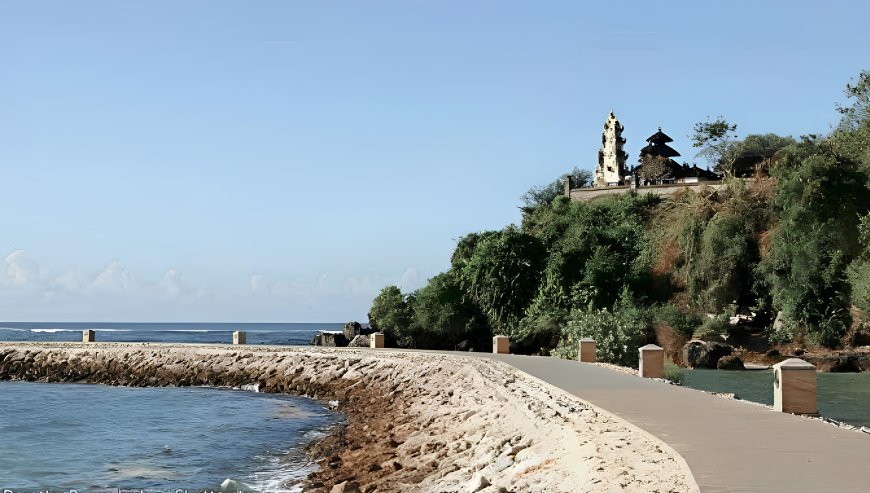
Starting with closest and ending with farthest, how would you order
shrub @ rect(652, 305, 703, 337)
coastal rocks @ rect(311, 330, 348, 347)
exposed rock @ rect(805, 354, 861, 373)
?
exposed rock @ rect(805, 354, 861, 373) < shrub @ rect(652, 305, 703, 337) < coastal rocks @ rect(311, 330, 348, 347)

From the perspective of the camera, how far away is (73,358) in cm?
4616

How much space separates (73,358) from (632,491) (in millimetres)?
42468

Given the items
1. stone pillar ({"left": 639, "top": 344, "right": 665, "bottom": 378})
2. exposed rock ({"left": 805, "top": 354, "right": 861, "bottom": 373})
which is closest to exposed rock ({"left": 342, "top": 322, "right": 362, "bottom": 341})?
exposed rock ({"left": 805, "top": 354, "right": 861, "bottom": 373})

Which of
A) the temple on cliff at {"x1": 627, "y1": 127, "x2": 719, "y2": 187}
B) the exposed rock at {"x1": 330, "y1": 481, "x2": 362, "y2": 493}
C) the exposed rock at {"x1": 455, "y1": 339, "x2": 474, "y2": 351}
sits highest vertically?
the temple on cliff at {"x1": 627, "y1": 127, "x2": 719, "y2": 187}

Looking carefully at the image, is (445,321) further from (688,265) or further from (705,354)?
(705,354)

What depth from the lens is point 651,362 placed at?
23.7 meters

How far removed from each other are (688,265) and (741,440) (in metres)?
41.1

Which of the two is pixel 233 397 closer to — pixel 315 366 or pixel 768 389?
pixel 315 366

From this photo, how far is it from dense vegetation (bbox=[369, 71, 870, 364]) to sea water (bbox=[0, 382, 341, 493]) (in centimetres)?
1880

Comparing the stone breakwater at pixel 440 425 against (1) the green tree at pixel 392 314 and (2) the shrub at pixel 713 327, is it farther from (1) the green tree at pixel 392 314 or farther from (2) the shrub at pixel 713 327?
(2) the shrub at pixel 713 327

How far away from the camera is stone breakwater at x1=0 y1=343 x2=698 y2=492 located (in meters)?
11.6

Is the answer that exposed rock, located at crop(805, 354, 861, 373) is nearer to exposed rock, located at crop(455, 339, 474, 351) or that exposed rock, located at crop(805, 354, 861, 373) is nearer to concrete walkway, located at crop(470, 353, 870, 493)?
exposed rock, located at crop(455, 339, 474, 351)

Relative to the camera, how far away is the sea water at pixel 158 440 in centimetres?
1825

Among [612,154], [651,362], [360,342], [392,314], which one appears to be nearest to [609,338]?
[651,362]
